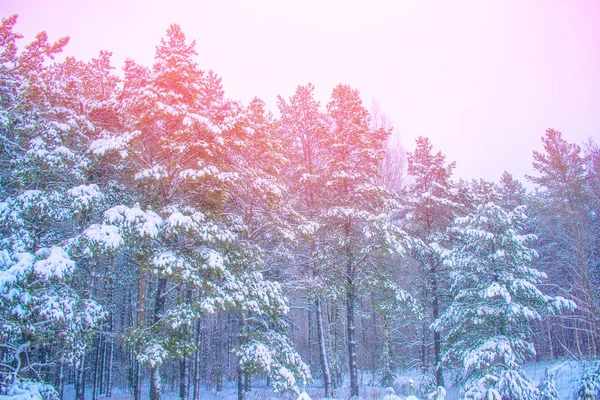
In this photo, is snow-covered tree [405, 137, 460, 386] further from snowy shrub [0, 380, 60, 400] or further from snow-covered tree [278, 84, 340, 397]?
snowy shrub [0, 380, 60, 400]

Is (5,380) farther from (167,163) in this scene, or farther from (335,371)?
(335,371)

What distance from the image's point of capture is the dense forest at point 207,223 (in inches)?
356

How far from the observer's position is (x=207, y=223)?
10523 millimetres

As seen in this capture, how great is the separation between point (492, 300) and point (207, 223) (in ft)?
35.5

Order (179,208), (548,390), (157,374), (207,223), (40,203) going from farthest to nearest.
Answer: (179,208) → (207,223) → (157,374) → (40,203) → (548,390)

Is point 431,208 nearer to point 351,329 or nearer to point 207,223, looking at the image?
point 351,329

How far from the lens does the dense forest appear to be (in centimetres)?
904

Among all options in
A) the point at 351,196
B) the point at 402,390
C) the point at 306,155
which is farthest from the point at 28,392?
the point at 402,390

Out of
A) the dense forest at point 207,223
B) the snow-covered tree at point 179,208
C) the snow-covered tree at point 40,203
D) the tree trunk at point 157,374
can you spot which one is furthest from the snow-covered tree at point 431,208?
the snow-covered tree at point 40,203

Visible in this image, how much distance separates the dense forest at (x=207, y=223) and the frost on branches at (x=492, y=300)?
0.26 feet

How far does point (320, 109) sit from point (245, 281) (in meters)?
10.1

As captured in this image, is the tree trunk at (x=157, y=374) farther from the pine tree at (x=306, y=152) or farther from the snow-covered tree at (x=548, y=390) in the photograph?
the snow-covered tree at (x=548, y=390)

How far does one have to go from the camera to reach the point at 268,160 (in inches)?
578

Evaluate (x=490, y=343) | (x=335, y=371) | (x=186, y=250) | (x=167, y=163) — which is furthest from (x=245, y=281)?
(x=335, y=371)
